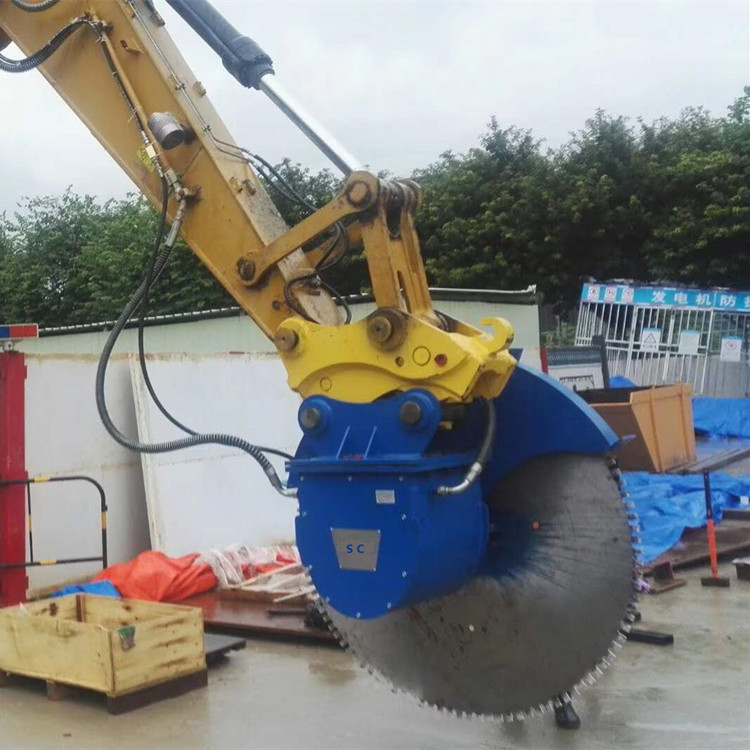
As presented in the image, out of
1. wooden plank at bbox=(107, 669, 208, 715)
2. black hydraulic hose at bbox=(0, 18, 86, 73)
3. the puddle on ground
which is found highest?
black hydraulic hose at bbox=(0, 18, 86, 73)

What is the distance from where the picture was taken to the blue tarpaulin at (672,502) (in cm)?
812

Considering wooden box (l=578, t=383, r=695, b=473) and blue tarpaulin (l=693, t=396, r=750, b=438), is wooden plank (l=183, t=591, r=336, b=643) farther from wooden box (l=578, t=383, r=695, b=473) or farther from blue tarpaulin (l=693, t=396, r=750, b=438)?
blue tarpaulin (l=693, t=396, r=750, b=438)

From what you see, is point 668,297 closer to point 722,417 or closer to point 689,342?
point 689,342

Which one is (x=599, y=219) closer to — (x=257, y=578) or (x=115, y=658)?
(x=257, y=578)

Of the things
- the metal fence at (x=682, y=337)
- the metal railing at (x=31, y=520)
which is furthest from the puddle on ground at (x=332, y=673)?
the metal fence at (x=682, y=337)

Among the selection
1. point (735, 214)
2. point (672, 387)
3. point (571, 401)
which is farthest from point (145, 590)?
point (735, 214)

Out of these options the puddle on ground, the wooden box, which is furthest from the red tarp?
the wooden box

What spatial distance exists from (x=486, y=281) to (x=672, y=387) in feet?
35.0

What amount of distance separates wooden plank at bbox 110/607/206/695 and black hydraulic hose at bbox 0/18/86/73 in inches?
101

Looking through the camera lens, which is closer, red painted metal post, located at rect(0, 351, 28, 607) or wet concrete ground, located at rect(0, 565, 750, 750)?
wet concrete ground, located at rect(0, 565, 750, 750)

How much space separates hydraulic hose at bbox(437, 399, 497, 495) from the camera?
3324 millimetres

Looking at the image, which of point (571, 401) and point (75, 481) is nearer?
point (571, 401)

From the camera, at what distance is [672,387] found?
1353 cm

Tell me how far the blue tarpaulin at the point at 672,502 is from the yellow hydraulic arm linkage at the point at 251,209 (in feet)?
14.3
